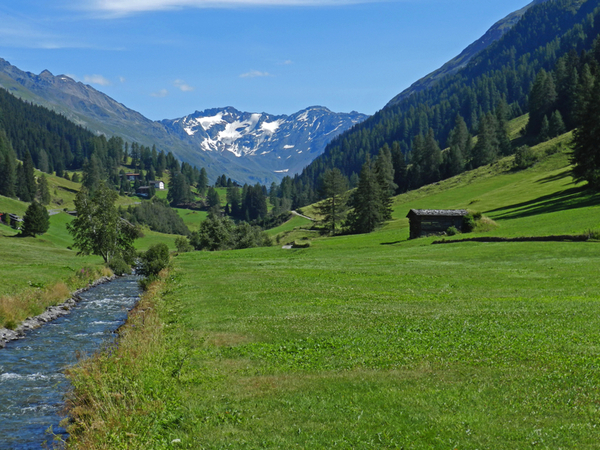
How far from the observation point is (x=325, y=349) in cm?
1881

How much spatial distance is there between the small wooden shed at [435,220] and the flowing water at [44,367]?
46.1 m

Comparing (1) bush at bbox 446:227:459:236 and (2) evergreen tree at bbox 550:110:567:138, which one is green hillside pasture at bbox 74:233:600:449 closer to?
(1) bush at bbox 446:227:459:236

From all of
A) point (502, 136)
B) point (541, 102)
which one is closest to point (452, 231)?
point (502, 136)

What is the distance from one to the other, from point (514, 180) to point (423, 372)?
133227 millimetres

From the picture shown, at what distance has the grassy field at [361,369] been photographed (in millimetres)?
11719

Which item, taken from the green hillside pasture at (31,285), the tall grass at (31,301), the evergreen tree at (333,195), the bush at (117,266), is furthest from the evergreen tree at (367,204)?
the tall grass at (31,301)

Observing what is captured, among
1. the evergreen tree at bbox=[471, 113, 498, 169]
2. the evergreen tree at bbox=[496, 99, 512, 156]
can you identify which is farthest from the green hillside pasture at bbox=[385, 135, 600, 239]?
the evergreen tree at bbox=[496, 99, 512, 156]

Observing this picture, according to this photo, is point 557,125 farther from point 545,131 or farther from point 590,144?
point 590,144

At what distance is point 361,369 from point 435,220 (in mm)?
62458

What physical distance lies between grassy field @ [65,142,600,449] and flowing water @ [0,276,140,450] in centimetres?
202

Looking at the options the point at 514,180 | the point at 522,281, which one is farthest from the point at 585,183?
A: the point at 522,281

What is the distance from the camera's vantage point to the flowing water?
16.2 metres

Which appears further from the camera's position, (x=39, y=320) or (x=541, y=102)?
(x=541, y=102)

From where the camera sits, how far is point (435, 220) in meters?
75.7
